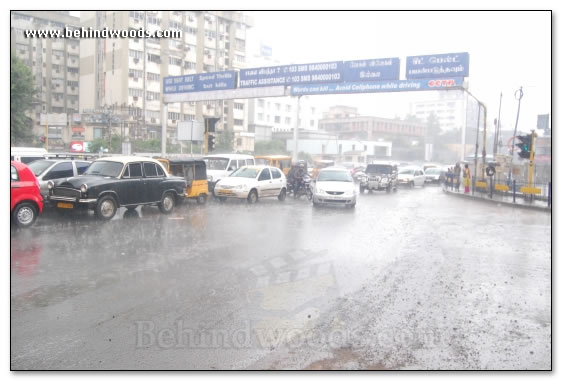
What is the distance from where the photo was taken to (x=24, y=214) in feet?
37.2

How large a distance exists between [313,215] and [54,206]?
305 inches

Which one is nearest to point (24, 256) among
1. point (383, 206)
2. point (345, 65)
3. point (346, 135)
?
point (383, 206)

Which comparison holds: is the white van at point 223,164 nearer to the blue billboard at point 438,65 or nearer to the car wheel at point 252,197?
the car wheel at point 252,197

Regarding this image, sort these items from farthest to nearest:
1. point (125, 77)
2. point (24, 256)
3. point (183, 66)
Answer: point (183, 66), point (125, 77), point (24, 256)

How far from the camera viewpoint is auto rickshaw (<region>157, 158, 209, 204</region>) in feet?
59.0

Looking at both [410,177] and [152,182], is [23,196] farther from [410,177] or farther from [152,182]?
[410,177]

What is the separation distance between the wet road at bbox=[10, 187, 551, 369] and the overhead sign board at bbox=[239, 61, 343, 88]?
18162mm

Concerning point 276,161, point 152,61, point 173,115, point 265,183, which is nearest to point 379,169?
point 276,161

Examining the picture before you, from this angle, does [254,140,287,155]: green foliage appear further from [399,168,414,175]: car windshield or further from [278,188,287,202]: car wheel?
[278,188,287,202]: car wheel

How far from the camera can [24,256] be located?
8.66 meters

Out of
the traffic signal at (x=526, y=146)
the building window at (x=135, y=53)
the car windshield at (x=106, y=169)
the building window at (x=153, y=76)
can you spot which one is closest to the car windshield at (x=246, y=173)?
the car windshield at (x=106, y=169)

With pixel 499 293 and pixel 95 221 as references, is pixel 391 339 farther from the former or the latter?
pixel 95 221

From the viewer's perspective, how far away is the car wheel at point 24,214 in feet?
36.6

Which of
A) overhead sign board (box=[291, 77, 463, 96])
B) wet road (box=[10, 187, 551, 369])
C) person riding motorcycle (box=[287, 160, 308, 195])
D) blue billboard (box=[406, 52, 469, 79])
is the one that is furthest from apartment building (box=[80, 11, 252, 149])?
wet road (box=[10, 187, 551, 369])
